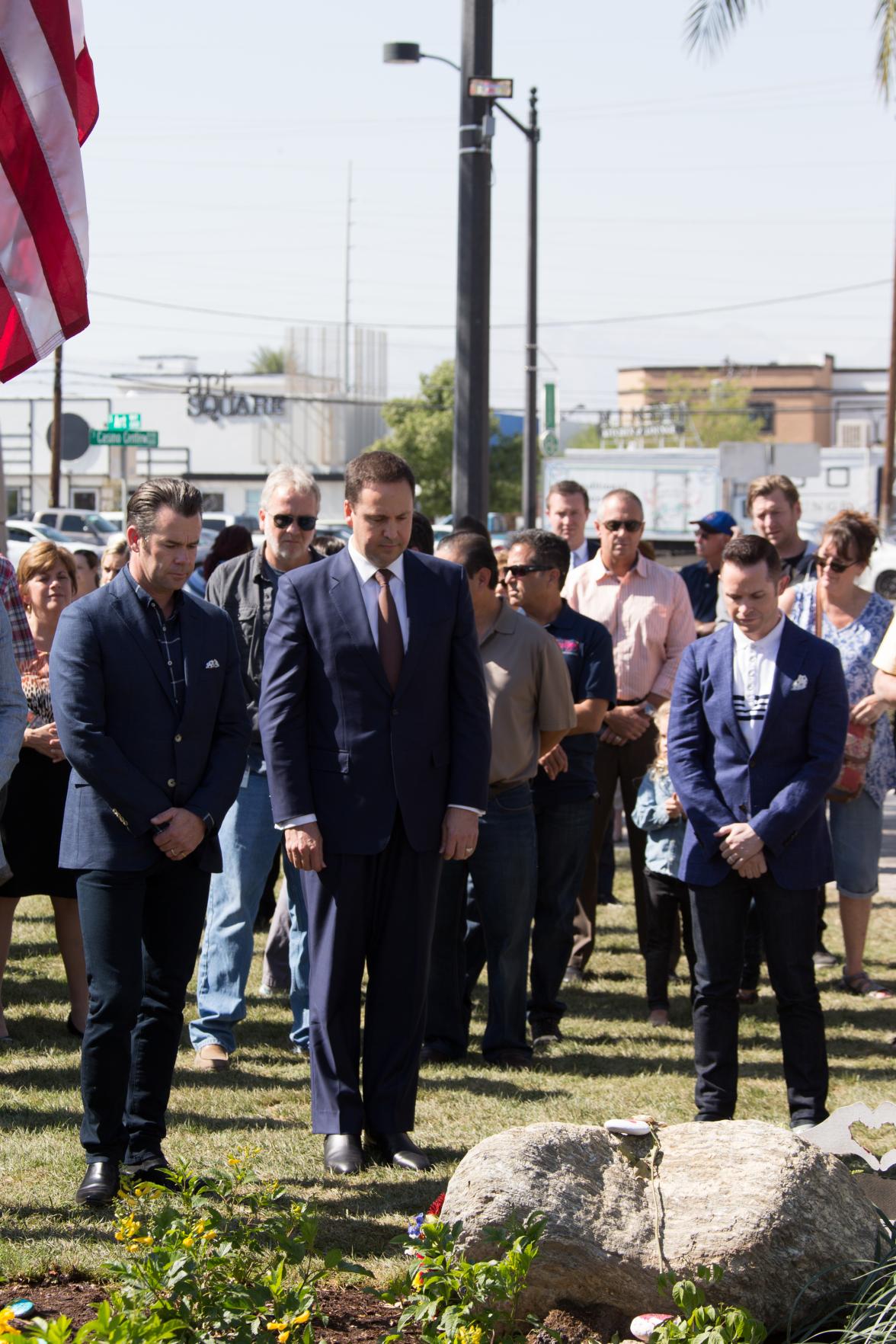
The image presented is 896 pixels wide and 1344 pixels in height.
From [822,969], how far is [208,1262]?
5.96 meters

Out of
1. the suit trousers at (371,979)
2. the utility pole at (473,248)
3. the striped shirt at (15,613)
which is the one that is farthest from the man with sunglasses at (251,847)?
the utility pole at (473,248)

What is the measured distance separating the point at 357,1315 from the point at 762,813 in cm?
246

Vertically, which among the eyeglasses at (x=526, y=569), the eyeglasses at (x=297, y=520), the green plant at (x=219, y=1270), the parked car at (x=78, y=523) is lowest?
the green plant at (x=219, y=1270)

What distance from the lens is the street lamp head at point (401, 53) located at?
13.1m

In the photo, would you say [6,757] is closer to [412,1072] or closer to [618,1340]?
[412,1072]

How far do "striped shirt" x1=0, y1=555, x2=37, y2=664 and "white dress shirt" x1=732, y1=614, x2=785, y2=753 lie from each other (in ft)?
8.54

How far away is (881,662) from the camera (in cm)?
758

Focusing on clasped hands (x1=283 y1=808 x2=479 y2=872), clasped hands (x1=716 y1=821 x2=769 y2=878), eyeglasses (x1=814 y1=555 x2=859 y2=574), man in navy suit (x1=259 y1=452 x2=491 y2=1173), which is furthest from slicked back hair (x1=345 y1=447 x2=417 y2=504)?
eyeglasses (x1=814 y1=555 x2=859 y2=574)

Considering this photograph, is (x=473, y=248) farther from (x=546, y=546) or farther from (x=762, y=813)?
(x=762, y=813)

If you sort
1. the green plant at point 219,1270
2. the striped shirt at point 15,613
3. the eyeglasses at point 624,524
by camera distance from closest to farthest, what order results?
the green plant at point 219,1270 < the striped shirt at point 15,613 < the eyeglasses at point 624,524

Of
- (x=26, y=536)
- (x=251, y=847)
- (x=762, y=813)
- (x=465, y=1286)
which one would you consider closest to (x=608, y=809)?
(x=251, y=847)

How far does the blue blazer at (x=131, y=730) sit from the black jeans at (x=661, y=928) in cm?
311

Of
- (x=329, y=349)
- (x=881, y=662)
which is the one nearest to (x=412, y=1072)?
(x=881, y=662)

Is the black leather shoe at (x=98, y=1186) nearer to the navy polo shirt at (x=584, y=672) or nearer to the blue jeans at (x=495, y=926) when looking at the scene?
the blue jeans at (x=495, y=926)
